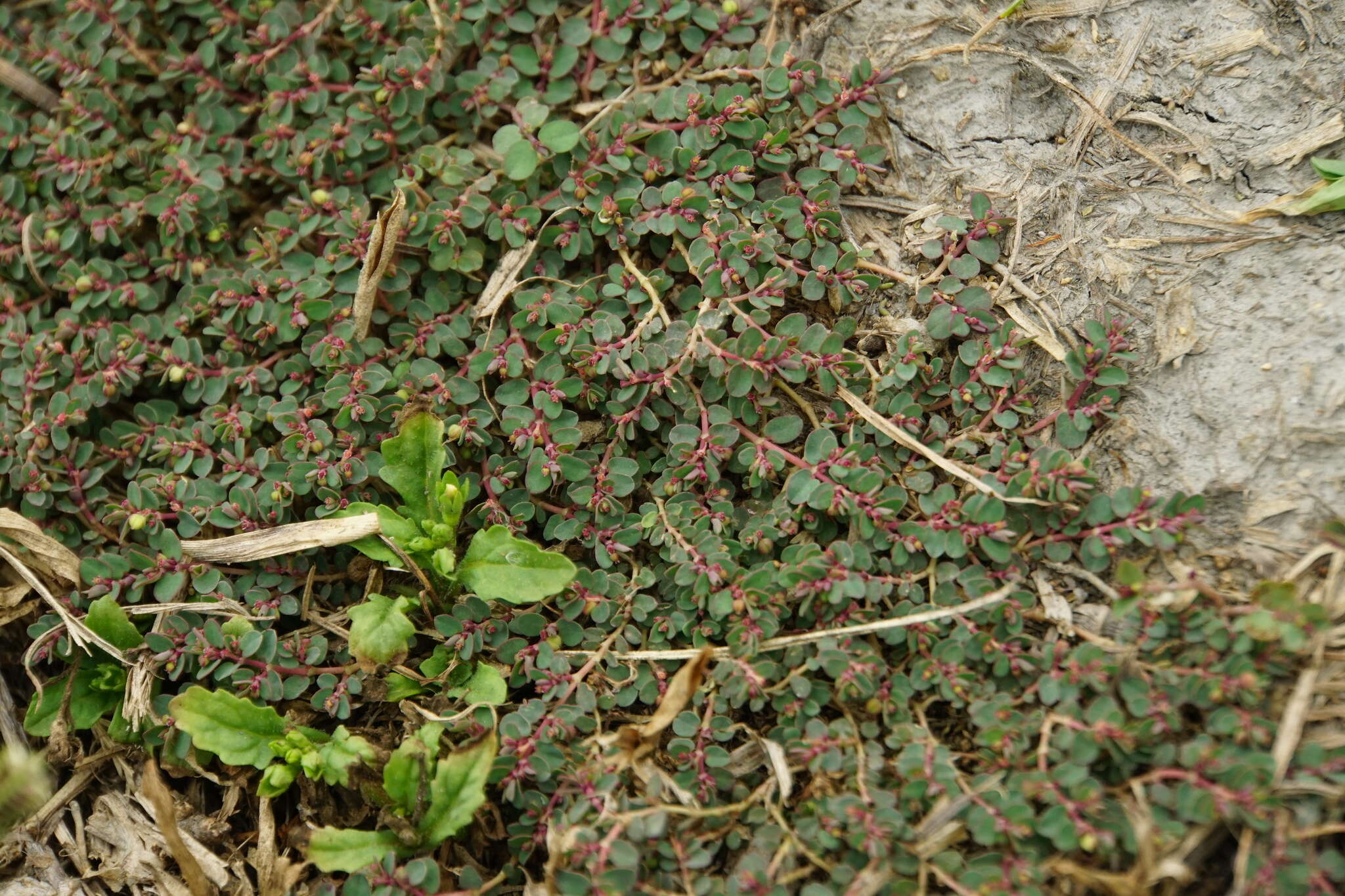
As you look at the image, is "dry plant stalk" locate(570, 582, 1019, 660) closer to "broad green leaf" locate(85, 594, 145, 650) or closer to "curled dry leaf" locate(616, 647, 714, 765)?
"curled dry leaf" locate(616, 647, 714, 765)

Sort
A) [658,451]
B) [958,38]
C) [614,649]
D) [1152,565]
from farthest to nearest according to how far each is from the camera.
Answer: [958,38]
[658,451]
[614,649]
[1152,565]

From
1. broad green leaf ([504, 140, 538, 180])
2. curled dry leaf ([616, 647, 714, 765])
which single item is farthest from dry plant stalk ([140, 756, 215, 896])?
broad green leaf ([504, 140, 538, 180])

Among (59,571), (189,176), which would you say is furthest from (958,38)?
(59,571)

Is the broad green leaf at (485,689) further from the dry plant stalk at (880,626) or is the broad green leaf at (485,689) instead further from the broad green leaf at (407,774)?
the dry plant stalk at (880,626)

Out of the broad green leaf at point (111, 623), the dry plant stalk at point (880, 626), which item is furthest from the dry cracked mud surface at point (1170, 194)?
the broad green leaf at point (111, 623)

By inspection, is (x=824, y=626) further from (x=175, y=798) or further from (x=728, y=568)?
(x=175, y=798)

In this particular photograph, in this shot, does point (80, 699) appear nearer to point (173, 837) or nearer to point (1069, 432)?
point (173, 837)

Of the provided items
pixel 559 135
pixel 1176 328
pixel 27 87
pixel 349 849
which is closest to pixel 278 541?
pixel 349 849
